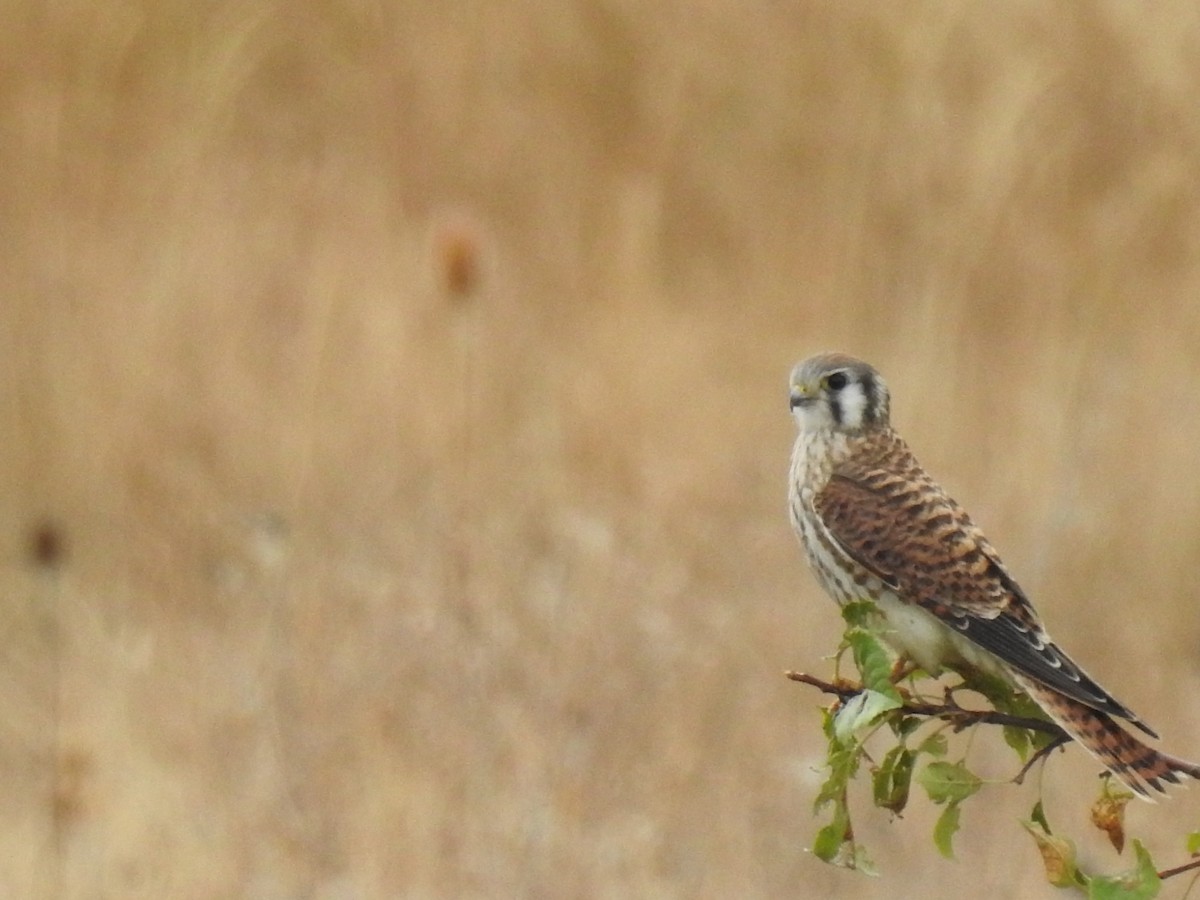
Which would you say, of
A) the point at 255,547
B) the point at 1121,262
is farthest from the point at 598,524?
the point at 1121,262

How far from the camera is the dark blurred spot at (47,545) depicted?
191 inches

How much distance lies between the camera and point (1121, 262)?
5.94 meters

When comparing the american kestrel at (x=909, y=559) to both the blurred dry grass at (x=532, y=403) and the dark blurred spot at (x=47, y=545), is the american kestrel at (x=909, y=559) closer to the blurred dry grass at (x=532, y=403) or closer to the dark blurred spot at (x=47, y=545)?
the blurred dry grass at (x=532, y=403)

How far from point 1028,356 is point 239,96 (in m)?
2.78

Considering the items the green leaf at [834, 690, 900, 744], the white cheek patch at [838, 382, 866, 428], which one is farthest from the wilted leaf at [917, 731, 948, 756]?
the white cheek patch at [838, 382, 866, 428]

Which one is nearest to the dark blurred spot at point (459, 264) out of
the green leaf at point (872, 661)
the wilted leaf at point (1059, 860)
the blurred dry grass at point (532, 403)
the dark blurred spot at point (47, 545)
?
the blurred dry grass at point (532, 403)

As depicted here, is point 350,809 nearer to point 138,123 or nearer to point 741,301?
point 741,301

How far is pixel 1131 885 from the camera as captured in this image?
76.0 inches

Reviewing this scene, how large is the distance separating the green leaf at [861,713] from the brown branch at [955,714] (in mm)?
29

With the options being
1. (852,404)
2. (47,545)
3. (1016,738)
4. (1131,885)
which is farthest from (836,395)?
(47,545)

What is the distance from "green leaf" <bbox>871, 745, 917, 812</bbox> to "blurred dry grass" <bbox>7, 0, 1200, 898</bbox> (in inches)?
94.3

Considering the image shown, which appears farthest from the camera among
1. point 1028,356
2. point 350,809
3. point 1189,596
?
point 1028,356

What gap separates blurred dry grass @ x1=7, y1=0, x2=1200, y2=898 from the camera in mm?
4777

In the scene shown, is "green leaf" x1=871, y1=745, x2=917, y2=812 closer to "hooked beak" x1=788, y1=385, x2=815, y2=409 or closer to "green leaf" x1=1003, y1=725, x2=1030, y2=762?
"green leaf" x1=1003, y1=725, x2=1030, y2=762
